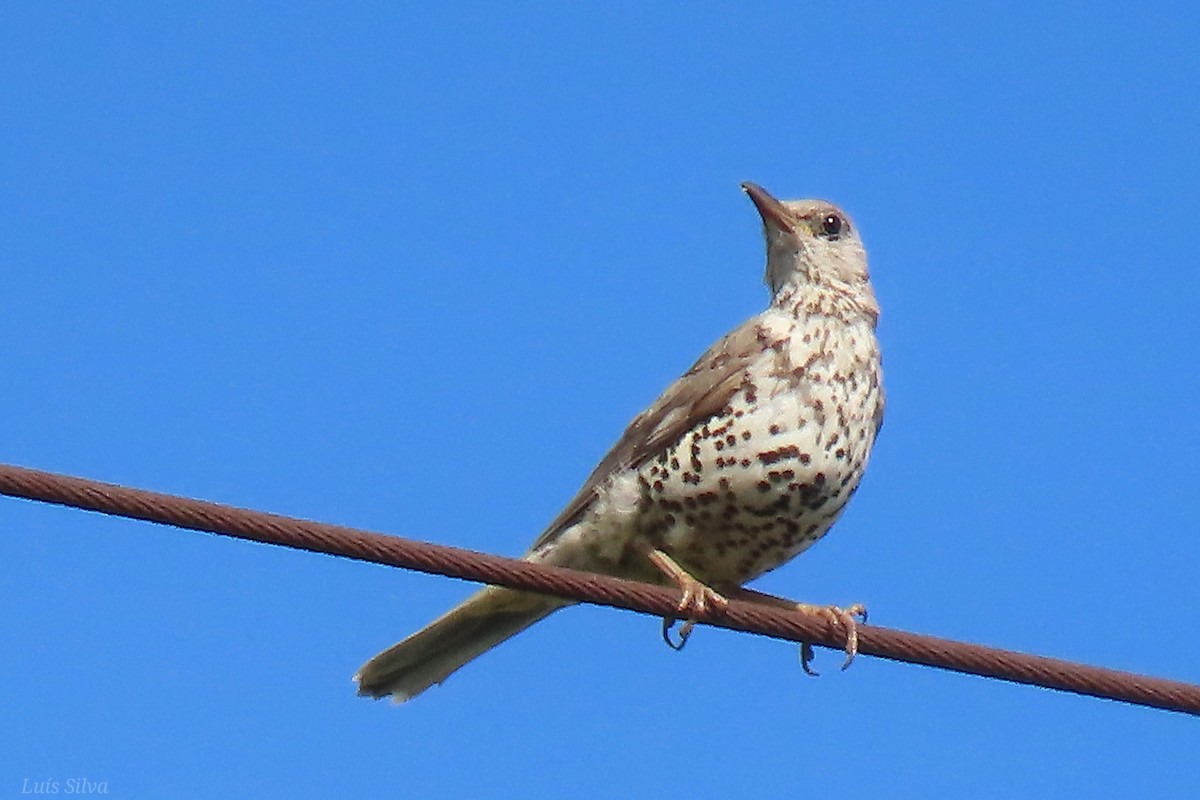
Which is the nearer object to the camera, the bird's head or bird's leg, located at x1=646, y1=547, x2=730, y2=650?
bird's leg, located at x1=646, y1=547, x2=730, y2=650

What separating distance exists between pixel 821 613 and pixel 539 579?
6.98 ft

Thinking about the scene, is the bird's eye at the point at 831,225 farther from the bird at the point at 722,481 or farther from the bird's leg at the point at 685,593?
the bird's leg at the point at 685,593

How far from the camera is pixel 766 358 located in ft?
28.2

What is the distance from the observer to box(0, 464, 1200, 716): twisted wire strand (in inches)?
212

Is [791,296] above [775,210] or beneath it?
beneath

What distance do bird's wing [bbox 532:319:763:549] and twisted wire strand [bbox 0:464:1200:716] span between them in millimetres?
1834

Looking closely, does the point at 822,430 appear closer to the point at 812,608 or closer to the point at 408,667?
the point at 812,608

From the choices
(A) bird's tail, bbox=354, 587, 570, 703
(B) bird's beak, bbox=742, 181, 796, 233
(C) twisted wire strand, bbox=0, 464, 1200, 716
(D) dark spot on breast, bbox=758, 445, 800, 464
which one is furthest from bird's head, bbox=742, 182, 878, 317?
(C) twisted wire strand, bbox=0, 464, 1200, 716

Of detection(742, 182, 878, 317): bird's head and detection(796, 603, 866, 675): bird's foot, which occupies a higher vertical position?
detection(742, 182, 878, 317): bird's head

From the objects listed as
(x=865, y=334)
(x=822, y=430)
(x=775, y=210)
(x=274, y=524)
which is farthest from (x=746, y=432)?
(x=274, y=524)

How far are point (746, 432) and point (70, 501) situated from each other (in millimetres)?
3574

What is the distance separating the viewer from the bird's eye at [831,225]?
9680 mm

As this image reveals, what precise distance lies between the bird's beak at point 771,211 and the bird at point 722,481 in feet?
2.10

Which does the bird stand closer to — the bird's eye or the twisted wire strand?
the bird's eye
